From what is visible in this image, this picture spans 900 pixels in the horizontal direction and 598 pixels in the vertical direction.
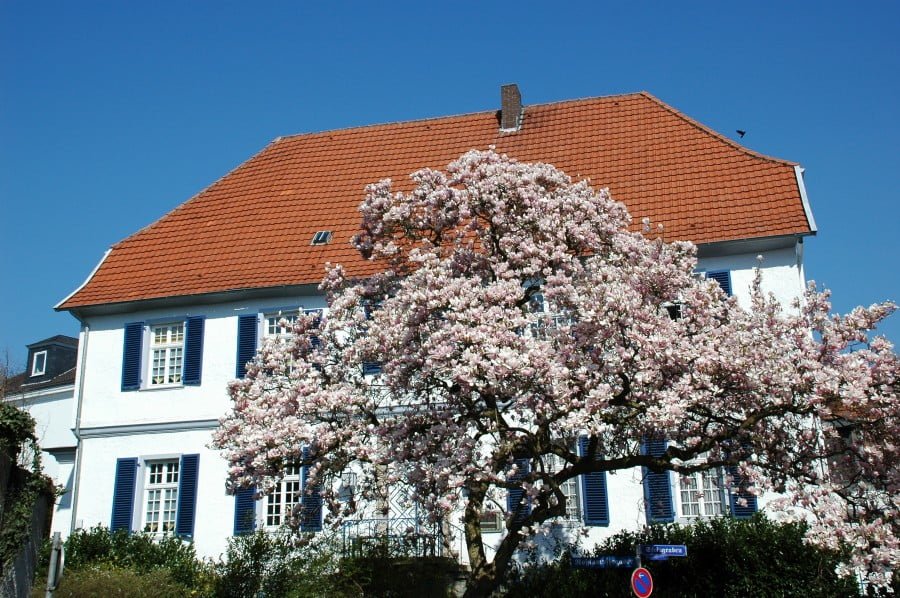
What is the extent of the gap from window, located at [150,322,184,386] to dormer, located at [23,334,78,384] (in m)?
19.5

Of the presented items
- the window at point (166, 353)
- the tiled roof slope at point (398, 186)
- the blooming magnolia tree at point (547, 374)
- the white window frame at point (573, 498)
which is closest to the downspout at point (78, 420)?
the tiled roof slope at point (398, 186)

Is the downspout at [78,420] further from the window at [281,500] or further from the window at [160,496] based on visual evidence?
the window at [281,500]

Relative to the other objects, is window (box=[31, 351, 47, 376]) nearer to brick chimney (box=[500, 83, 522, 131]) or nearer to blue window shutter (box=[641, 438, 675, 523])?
brick chimney (box=[500, 83, 522, 131])

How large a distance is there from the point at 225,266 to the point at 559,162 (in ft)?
27.8

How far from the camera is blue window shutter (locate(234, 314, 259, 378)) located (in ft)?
71.6

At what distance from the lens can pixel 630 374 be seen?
12.6 meters

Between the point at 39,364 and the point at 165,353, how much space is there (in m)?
20.7

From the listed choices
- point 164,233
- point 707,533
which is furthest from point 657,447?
point 164,233

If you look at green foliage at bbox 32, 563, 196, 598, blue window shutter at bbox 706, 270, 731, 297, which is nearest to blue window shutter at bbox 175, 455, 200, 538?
green foliage at bbox 32, 563, 196, 598

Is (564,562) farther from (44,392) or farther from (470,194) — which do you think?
(44,392)

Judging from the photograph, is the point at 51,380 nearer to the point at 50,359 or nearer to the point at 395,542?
the point at 50,359

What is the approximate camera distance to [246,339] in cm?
2203

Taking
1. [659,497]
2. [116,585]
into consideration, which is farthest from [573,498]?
[116,585]

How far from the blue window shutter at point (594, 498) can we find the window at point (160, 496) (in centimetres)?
903
